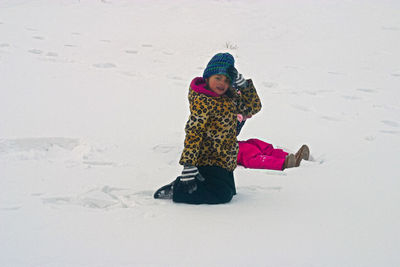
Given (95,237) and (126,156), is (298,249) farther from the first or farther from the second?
(126,156)

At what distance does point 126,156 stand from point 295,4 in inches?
354

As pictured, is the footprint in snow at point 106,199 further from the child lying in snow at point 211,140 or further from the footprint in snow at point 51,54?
the footprint in snow at point 51,54

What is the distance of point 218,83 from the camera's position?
303cm

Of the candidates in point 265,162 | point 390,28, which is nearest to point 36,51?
point 265,162

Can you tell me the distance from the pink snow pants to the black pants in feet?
3.08

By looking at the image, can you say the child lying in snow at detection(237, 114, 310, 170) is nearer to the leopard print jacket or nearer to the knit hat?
the leopard print jacket

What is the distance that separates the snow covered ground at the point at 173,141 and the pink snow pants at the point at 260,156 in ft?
0.96

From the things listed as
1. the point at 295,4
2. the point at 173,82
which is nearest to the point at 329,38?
the point at 295,4

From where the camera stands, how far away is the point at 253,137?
4695 mm

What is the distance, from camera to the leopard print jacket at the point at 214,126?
2945 millimetres

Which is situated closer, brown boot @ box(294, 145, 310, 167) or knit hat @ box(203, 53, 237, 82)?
knit hat @ box(203, 53, 237, 82)

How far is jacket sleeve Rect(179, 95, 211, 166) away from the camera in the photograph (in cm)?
292

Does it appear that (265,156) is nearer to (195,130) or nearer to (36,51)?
(195,130)

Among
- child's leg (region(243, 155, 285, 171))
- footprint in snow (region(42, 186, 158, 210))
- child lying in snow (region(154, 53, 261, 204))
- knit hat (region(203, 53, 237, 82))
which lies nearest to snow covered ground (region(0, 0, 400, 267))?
footprint in snow (region(42, 186, 158, 210))
